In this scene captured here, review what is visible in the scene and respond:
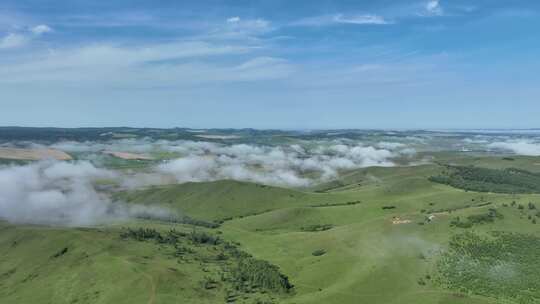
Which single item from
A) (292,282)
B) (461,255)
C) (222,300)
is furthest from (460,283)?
(222,300)

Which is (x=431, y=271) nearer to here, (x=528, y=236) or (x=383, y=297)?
(x=383, y=297)

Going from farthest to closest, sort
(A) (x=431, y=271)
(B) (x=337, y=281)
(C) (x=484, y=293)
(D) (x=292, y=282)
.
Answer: (D) (x=292, y=282), (B) (x=337, y=281), (A) (x=431, y=271), (C) (x=484, y=293)

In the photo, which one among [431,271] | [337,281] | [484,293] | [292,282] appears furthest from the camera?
[292,282]

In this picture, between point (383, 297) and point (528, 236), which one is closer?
point (383, 297)

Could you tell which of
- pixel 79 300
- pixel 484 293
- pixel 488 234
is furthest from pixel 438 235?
pixel 79 300

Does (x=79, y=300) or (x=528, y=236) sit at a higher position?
(x=528, y=236)

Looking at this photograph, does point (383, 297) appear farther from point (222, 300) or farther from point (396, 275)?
point (222, 300)

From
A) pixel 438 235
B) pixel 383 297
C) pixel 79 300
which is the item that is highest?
pixel 438 235

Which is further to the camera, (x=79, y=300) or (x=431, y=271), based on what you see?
(x=79, y=300)

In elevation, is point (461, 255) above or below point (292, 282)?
above
